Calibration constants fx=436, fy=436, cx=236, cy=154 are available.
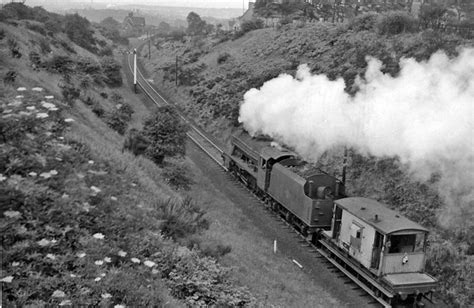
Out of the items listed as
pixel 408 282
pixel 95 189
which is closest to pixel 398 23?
pixel 408 282

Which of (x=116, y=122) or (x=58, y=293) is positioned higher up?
(x=58, y=293)

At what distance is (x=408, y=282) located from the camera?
1348cm

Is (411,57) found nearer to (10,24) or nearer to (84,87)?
(84,87)

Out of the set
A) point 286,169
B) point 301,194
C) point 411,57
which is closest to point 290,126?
point 286,169

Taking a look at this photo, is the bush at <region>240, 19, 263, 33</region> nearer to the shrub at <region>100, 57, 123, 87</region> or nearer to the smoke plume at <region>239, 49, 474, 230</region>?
the shrub at <region>100, 57, 123, 87</region>

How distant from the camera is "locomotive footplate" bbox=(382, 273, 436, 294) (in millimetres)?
13383

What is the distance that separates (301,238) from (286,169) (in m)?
3.18

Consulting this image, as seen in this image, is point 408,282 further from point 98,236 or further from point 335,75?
point 335,75

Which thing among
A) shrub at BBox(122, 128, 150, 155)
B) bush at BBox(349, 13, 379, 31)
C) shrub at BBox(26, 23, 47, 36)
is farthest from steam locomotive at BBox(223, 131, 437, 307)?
shrub at BBox(26, 23, 47, 36)

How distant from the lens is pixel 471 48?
2775 cm

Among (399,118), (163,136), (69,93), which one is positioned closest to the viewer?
(399,118)

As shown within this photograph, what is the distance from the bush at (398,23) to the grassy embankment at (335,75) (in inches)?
27.6

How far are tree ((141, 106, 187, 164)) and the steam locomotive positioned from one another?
15.0ft

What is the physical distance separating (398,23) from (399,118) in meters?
18.7
